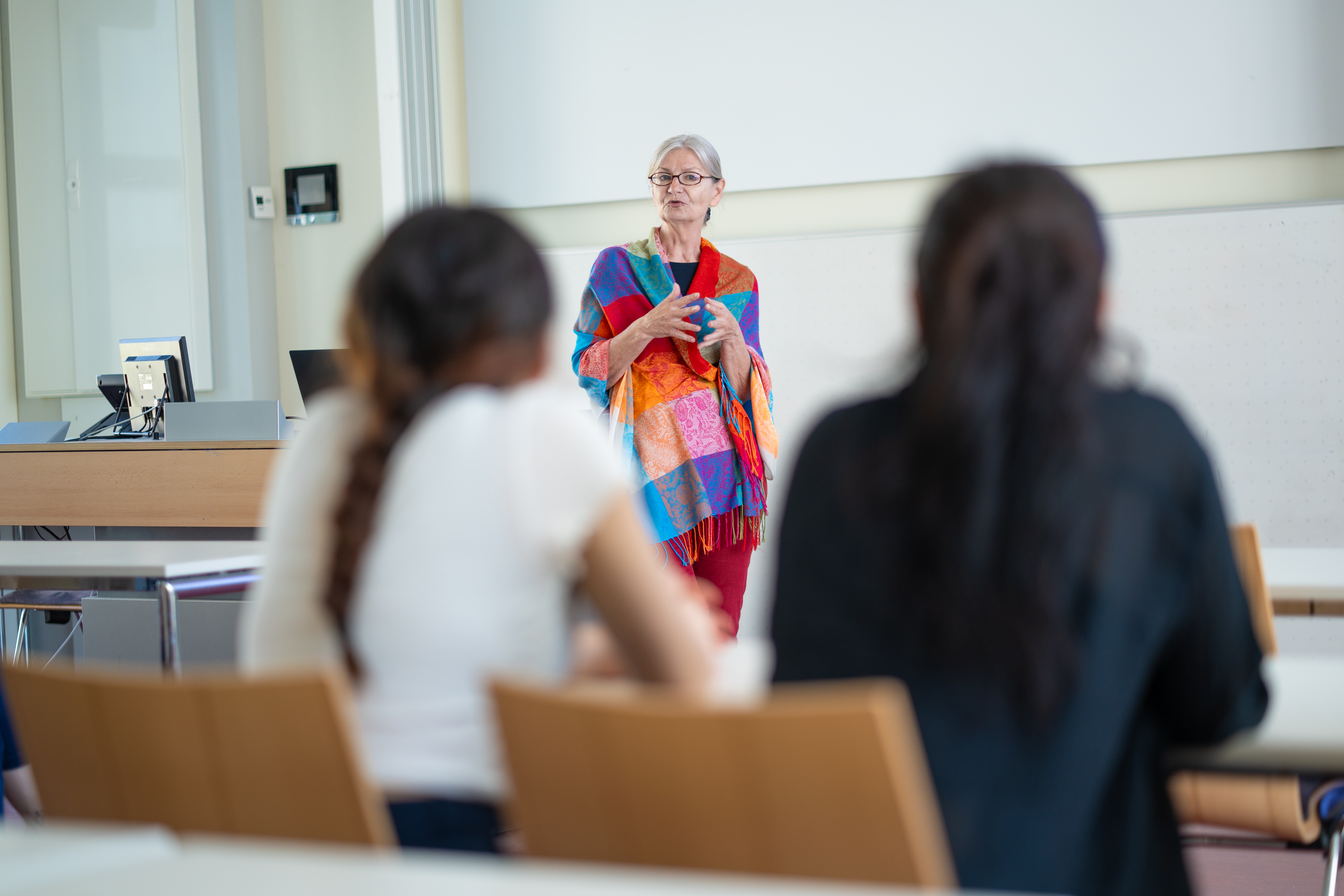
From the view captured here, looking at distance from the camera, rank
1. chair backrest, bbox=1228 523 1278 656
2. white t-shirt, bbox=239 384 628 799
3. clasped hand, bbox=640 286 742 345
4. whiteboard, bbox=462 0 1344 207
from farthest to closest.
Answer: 1. whiteboard, bbox=462 0 1344 207
2. clasped hand, bbox=640 286 742 345
3. chair backrest, bbox=1228 523 1278 656
4. white t-shirt, bbox=239 384 628 799

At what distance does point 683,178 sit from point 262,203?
3.39 meters

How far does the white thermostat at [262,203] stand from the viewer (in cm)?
550

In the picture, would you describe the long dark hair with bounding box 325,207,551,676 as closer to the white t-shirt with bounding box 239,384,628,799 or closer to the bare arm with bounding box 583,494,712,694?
the white t-shirt with bounding box 239,384,628,799

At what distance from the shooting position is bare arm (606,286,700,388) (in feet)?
8.53

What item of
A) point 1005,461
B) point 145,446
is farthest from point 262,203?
point 1005,461

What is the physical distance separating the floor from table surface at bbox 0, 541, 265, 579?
1.93 meters

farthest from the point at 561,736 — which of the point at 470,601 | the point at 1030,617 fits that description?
the point at 1030,617

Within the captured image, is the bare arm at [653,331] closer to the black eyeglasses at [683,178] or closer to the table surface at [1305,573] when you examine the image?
the black eyeglasses at [683,178]

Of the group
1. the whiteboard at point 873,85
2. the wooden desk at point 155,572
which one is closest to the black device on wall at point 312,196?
the whiteboard at point 873,85

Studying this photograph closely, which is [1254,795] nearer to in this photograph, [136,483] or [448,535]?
[448,535]

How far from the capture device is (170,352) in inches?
165

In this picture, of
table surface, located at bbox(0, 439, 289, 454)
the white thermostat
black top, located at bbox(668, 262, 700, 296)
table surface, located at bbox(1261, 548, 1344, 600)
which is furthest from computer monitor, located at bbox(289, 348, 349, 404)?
table surface, located at bbox(1261, 548, 1344, 600)

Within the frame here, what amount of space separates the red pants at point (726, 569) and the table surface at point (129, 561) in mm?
946

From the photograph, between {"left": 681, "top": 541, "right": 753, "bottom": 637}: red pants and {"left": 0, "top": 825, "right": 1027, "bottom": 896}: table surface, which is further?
{"left": 681, "top": 541, "right": 753, "bottom": 637}: red pants
